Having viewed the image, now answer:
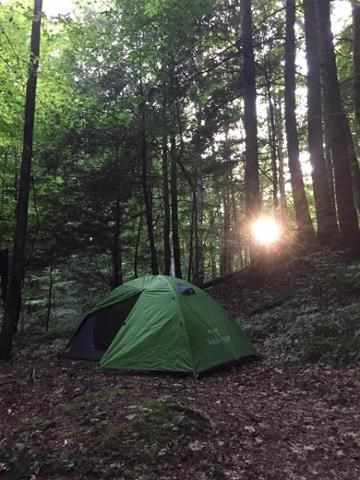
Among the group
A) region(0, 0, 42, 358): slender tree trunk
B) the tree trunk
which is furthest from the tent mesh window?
the tree trunk

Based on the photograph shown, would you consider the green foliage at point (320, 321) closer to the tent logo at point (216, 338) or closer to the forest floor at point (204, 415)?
the forest floor at point (204, 415)

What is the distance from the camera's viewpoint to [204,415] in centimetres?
498

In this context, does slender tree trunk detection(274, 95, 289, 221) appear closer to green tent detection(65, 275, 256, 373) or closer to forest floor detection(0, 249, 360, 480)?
forest floor detection(0, 249, 360, 480)

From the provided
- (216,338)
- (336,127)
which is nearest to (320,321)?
(216,338)

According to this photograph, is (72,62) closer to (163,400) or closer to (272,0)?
(272,0)

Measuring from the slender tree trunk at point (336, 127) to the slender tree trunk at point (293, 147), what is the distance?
3.58 meters

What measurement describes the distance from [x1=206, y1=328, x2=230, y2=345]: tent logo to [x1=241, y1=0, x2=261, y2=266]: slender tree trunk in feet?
19.0

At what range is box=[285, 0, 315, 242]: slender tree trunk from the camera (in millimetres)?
14445

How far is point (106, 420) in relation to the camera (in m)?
4.75

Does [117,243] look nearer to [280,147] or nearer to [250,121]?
[250,121]

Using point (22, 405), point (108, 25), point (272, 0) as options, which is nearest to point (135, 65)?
point (108, 25)

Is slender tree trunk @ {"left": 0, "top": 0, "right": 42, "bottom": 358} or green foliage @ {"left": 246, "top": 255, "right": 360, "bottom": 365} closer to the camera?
green foliage @ {"left": 246, "top": 255, "right": 360, "bottom": 365}

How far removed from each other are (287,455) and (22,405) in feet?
12.8

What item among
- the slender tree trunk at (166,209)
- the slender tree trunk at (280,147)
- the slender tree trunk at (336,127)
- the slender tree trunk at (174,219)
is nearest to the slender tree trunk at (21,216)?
the slender tree trunk at (166,209)
